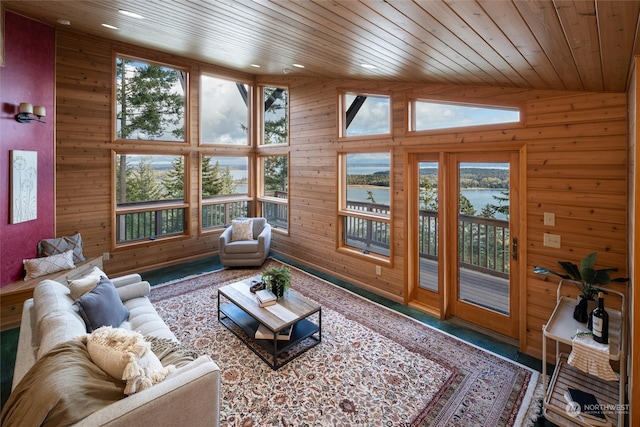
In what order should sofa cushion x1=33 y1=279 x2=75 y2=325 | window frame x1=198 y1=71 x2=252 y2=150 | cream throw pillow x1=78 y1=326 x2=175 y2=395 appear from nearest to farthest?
cream throw pillow x1=78 y1=326 x2=175 y2=395 → sofa cushion x1=33 y1=279 x2=75 y2=325 → window frame x1=198 y1=71 x2=252 y2=150

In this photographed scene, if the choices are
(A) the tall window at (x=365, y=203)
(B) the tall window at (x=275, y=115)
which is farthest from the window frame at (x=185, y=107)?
(A) the tall window at (x=365, y=203)

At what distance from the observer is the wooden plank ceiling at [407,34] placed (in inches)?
58.2

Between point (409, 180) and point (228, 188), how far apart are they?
4.04 m

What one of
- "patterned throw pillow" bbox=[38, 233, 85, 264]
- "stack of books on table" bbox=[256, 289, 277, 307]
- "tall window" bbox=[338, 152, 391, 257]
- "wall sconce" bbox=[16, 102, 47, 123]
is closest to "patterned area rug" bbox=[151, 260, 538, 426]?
"stack of books on table" bbox=[256, 289, 277, 307]

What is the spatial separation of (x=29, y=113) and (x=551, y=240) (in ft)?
19.4

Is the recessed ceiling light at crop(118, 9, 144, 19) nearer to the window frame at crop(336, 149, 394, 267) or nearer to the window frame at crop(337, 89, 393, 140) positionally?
the window frame at crop(337, 89, 393, 140)

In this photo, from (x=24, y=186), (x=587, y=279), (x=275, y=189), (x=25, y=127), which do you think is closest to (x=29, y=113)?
(x=25, y=127)

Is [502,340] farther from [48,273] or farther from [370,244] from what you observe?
[48,273]

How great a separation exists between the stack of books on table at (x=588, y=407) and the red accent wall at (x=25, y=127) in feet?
18.8

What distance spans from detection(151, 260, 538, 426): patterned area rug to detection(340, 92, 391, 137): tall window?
2658mm

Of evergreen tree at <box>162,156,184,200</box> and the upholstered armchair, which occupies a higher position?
evergreen tree at <box>162,156,184,200</box>

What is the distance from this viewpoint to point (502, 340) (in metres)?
3.35

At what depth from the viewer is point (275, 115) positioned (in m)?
6.53

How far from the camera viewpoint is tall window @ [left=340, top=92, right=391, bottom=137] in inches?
175
